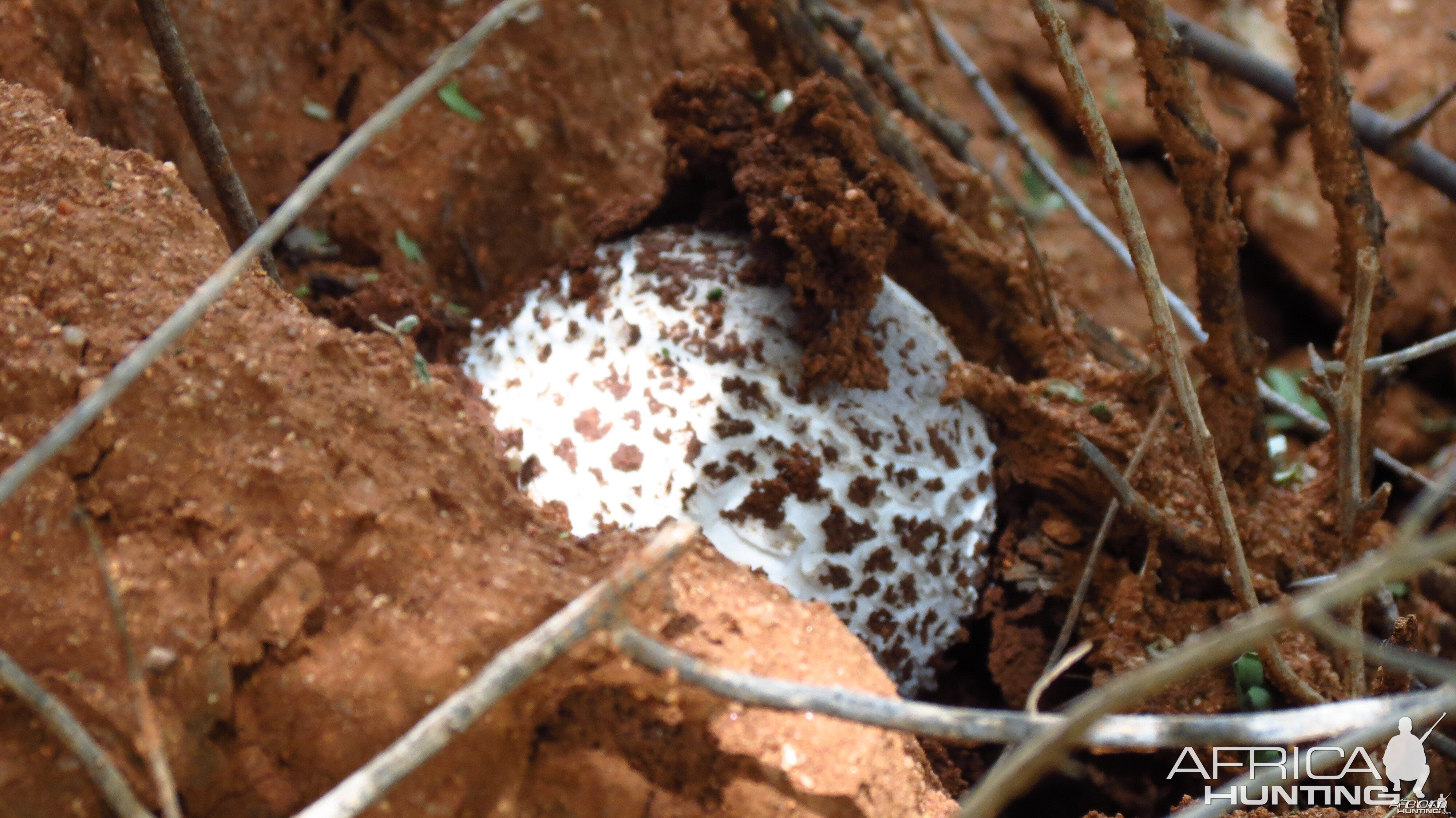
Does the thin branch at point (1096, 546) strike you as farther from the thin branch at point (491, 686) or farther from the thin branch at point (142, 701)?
the thin branch at point (142, 701)

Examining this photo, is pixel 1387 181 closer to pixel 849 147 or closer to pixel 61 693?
pixel 849 147

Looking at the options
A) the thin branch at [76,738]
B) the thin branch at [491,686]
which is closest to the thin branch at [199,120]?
the thin branch at [76,738]

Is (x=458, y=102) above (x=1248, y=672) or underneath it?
above

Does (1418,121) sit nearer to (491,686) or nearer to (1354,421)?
(1354,421)

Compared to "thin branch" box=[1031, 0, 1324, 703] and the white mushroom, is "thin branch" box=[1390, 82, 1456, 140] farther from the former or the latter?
the white mushroom
